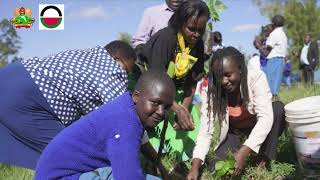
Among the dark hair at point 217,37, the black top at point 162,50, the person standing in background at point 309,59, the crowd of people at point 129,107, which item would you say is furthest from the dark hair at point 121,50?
the person standing in background at point 309,59

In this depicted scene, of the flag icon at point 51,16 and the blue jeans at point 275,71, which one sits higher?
the flag icon at point 51,16

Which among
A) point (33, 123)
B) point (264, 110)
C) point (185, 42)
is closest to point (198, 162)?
point (264, 110)

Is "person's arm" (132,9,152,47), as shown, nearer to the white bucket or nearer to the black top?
the black top

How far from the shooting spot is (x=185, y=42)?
3396 mm

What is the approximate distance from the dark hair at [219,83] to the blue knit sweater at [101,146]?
1.05 m

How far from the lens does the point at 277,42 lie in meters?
7.82

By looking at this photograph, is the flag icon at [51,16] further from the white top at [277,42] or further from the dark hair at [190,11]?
the white top at [277,42]

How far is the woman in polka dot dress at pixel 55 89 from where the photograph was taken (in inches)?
106

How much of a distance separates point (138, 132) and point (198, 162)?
1073 mm

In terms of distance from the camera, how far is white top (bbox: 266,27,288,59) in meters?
7.82

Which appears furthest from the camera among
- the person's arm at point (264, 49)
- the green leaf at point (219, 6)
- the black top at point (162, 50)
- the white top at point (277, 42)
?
the person's arm at point (264, 49)

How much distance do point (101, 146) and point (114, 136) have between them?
0.35 feet

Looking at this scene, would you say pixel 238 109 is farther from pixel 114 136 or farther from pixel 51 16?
pixel 51 16

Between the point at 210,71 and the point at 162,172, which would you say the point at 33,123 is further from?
the point at 210,71
